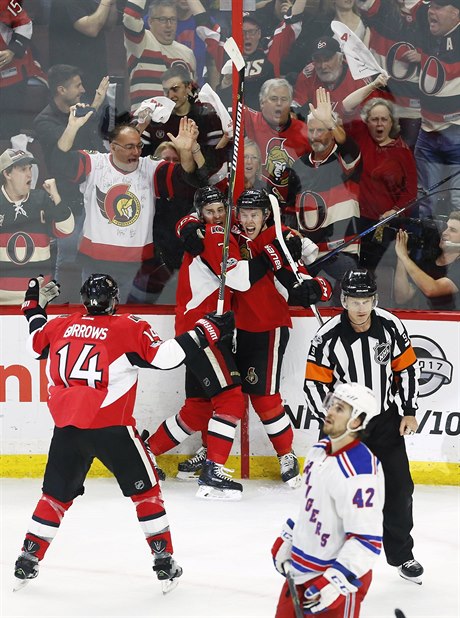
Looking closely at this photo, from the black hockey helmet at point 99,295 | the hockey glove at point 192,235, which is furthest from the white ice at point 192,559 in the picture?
the hockey glove at point 192,235

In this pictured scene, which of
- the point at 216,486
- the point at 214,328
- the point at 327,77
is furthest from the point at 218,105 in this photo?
the point at 216,486

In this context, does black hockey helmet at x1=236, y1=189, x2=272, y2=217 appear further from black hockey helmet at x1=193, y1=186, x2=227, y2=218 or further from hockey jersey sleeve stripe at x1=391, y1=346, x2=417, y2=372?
hockey jersey sleeve stripe at x1=391, y1=346, x2=417, y2=372

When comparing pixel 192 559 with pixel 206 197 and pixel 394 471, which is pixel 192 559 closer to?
pixel 394 471

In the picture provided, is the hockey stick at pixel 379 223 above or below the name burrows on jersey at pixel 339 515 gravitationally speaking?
above

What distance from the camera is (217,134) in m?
5.45

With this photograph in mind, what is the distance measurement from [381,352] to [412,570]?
82 centimetres

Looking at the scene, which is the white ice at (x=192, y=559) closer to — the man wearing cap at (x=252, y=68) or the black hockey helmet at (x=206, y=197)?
the black hockey helmet at (x=206, y=197)

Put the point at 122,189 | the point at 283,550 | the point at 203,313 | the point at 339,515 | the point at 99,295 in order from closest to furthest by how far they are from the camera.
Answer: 1. the point at 339,515
2. the point at 283,550
3. the point at 99,295
4. the point at 203,313
5. the point at 122,189

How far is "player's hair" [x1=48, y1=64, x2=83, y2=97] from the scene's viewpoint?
5402 mm

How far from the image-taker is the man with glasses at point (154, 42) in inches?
212

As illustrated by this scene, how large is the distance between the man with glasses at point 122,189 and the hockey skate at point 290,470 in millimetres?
1129

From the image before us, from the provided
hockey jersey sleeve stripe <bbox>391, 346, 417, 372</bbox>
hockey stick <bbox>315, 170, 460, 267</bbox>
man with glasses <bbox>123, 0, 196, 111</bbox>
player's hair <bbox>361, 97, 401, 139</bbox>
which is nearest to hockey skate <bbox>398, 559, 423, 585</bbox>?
hockey jersey sleeve stripe <bbox>391, 346, 417, 372</bbox>

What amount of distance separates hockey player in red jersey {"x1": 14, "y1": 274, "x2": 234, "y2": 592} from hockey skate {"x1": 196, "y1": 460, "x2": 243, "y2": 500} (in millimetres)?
1112

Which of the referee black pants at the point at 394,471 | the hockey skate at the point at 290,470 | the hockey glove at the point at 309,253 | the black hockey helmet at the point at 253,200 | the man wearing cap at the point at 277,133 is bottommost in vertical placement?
the hockey skate at the point at 290,470
